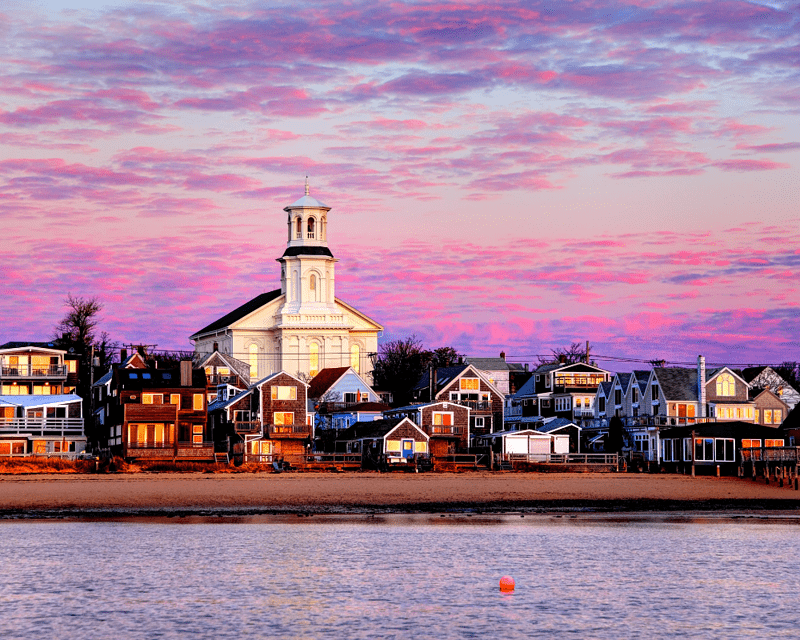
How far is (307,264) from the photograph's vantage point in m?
149

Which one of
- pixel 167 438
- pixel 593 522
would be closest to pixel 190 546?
pixel 593 522

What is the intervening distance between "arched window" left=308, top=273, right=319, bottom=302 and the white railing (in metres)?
57.9

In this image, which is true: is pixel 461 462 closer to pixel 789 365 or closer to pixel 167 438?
pixel 167 438

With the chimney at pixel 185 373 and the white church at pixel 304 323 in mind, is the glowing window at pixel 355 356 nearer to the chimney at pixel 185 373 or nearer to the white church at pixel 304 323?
the white church at pixel 304 323

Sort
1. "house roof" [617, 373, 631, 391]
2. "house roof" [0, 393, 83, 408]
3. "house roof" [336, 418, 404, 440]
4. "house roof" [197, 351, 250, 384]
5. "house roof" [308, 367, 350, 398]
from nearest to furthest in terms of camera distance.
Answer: "house roof" [0, 393, 83, 408] < "house roof" [336, 418, 404, 440] < "house roof" [617, 373, 631, 391] < "house roof" [308, 367, 350, 398] < "house roof" [197, 351, 250, 384]

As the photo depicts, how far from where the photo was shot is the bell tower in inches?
5832

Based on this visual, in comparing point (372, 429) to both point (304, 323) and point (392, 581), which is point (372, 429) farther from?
point (392, 581)

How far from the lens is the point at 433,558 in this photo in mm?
42906

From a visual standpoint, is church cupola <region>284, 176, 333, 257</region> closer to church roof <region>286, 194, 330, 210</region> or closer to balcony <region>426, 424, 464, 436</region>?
church roof <region>286, 194, 330, 210</region>

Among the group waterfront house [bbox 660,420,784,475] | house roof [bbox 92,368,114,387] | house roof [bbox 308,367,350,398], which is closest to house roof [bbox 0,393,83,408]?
house roof [bbox 92,368,114,387]

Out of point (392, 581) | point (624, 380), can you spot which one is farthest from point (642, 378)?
point (392, 581)

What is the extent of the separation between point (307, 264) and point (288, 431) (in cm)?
5263

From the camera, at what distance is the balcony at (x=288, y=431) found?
97.8m

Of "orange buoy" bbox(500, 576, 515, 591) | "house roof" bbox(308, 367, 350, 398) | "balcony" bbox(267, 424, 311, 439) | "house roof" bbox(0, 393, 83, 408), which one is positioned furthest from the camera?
"house roof" bbox(308, 367, 350, 398)
